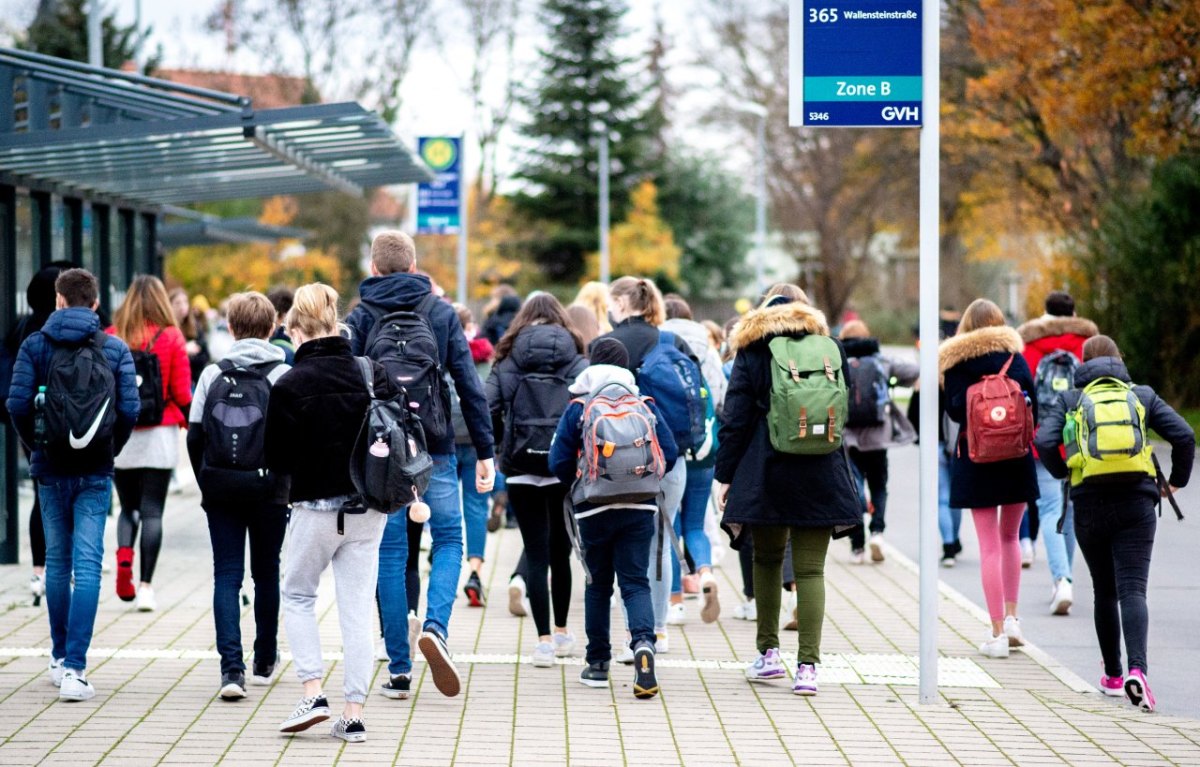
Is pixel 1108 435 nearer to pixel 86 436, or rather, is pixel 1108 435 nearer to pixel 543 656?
pixel 543 656

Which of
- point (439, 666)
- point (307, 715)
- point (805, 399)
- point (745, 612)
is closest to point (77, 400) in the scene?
point (307, 715)


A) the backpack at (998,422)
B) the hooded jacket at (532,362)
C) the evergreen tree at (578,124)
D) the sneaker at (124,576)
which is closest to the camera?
the hooded jacket at (532,362)

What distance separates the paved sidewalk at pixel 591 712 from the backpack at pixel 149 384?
3.70 ft

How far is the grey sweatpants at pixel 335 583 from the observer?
6211 mm

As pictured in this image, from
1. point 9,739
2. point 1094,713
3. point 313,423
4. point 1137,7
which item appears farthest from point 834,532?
point 1137,7

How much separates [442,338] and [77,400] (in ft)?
5.25

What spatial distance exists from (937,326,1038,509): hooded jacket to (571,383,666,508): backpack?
207cm

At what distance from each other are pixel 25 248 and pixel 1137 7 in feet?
46.7

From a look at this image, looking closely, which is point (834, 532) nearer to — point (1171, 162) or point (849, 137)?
point (1171, 162)

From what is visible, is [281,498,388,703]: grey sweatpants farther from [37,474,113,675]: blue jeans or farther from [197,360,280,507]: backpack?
[37,474,113,675]: blue jeans

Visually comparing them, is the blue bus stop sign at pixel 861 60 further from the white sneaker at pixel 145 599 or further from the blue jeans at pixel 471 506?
the white sneaker at pixel 145 599

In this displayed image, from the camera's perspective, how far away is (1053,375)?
10.1 meters

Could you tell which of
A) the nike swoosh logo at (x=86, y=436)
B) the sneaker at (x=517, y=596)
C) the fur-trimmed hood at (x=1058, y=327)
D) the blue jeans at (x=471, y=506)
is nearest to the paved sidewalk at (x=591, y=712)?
the sneaker at (x=517, y=596)

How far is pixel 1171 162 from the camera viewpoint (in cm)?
2058
